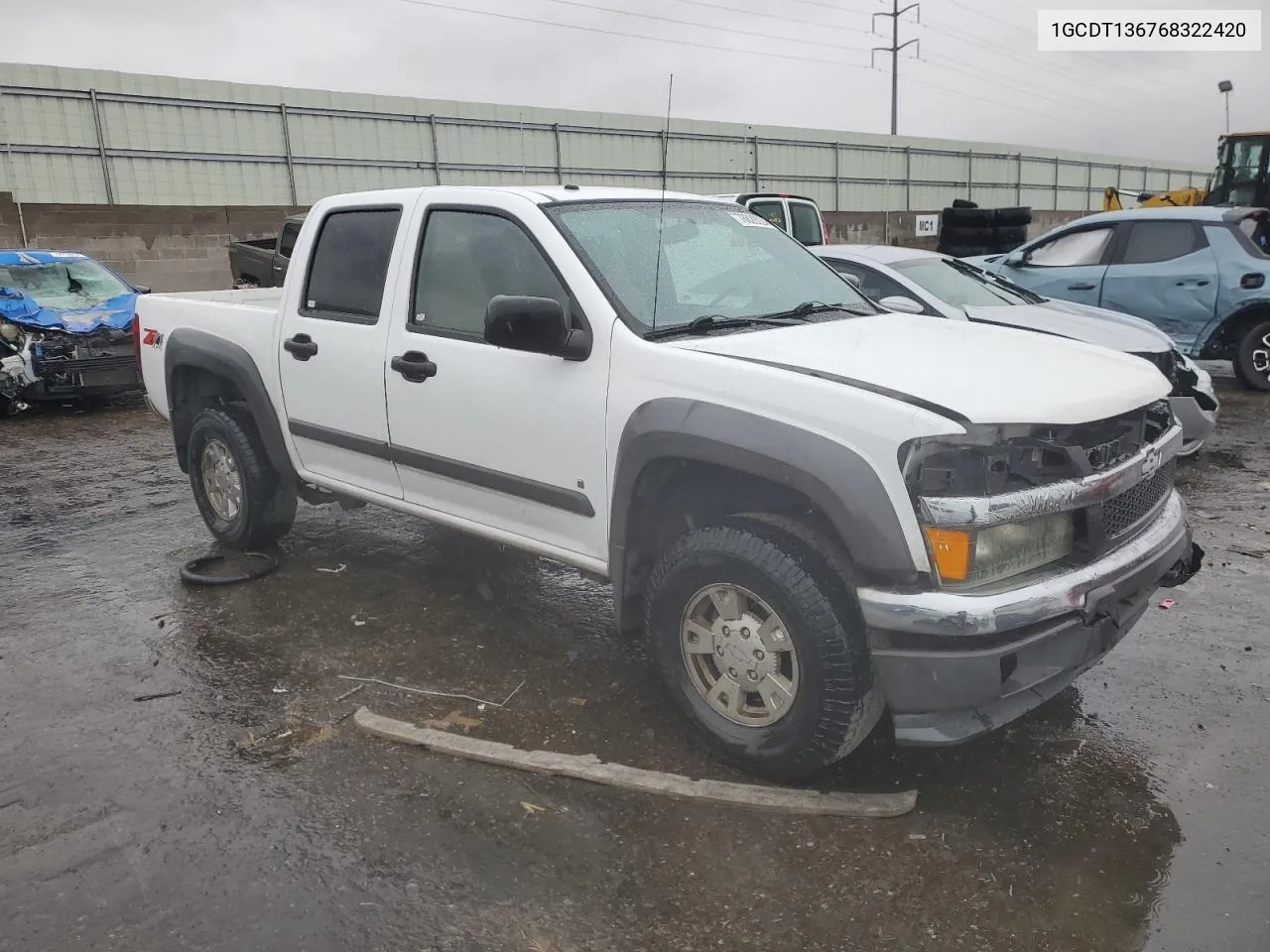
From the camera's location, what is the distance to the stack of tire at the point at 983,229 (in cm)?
1898

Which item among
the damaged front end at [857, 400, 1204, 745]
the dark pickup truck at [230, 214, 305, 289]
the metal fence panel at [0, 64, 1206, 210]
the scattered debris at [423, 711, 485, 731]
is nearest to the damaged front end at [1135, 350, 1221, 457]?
the damaged front end at [857, 400, 1204, 745]

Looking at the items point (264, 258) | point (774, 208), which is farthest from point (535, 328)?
point (264, 258)

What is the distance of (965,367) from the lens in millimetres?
3090

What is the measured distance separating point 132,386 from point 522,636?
7785mm

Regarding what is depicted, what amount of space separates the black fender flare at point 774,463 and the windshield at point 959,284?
15.1 feet

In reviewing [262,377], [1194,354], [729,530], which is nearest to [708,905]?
[729,530]

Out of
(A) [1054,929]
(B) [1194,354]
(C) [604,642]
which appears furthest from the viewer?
(B) [1194,354]

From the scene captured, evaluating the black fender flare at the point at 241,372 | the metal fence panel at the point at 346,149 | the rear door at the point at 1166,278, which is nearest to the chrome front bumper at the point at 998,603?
the black fender flare at the point at 241,372

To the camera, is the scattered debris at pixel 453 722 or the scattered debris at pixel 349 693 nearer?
the scattered debris at pixel 453 722

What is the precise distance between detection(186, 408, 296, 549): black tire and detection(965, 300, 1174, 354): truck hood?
4.72m

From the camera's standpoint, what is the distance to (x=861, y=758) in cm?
328

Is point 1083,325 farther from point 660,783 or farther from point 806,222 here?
point 806,222

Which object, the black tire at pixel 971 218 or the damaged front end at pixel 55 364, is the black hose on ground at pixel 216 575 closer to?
the damaged front end at pixel 55 364

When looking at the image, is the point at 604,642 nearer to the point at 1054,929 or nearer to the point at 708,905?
the point at 708,905
